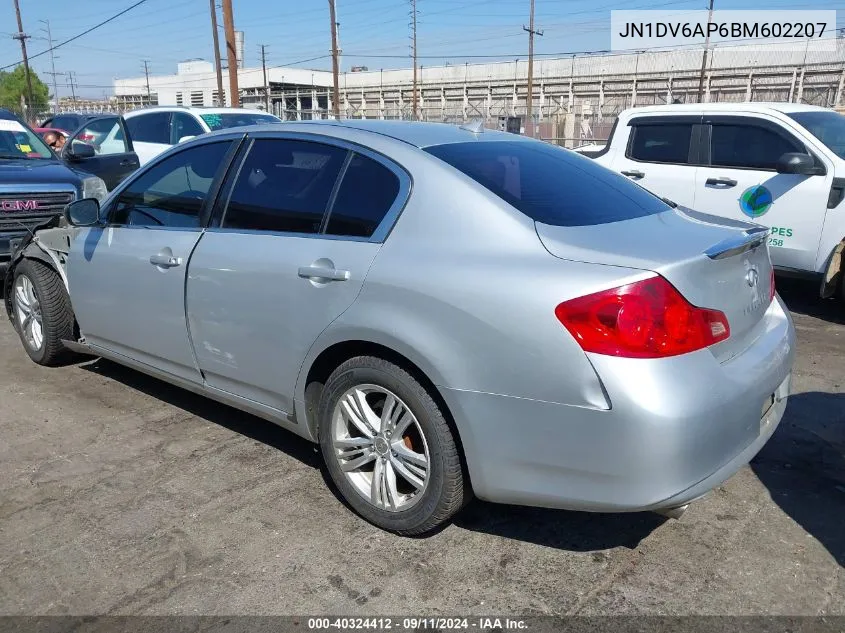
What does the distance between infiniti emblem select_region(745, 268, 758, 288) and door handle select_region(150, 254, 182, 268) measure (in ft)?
8.62

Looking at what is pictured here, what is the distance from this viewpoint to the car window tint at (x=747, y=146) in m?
6.70

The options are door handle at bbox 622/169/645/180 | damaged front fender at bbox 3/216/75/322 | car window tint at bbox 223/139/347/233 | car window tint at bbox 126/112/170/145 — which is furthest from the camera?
car window tint at bbox 126/112/170/145

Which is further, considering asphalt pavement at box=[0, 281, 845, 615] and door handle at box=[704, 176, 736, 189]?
door handle at box=[704, 176, 736, 189]

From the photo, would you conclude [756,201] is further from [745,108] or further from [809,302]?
[809,302]

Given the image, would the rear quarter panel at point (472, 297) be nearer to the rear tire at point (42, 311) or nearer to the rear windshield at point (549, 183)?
the rear windshield at point (549, 183)

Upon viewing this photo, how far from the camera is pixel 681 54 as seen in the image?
47094mm

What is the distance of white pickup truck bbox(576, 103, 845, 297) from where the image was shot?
635 cm

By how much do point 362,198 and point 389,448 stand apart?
1059mm

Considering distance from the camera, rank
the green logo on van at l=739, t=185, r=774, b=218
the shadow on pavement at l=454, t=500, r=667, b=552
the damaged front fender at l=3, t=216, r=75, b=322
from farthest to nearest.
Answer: the green logo on van at l=739, t=185, r=774, b=218
the damaged front fender at l=3, t=216, r=75, b=322
the shadow on pavement at l=454, t=500, r=667, b=552

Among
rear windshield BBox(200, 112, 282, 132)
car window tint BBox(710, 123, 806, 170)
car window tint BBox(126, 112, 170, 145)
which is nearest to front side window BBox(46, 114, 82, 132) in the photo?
car window tint BBox(126, 112, 170, 145)

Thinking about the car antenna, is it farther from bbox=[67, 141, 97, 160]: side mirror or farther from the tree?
the tree

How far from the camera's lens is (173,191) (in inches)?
156

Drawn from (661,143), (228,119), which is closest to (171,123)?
(228,119)

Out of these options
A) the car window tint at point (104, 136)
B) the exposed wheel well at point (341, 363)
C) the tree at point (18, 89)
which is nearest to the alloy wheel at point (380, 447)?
the exposed wheel well at point (341, 363)
